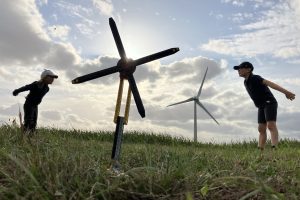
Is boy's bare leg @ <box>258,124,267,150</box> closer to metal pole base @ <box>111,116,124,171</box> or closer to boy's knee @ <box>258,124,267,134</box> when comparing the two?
boy's knee @ <box>258,124,267,134</box>

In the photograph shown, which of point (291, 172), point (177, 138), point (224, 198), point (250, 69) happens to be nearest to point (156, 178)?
point (224, 198)

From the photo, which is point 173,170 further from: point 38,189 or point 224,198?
point 38,189

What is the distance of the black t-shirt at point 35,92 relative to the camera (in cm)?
1438

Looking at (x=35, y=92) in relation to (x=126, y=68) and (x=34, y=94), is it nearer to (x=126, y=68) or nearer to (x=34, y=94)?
(x=34, y=94)

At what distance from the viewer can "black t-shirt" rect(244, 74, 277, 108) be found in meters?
13.3

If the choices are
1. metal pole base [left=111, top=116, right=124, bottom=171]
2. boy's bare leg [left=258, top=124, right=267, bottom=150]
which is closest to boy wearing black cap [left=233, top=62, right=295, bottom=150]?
boy's bare leg [left=258, top=124, right=267, bottom=150]

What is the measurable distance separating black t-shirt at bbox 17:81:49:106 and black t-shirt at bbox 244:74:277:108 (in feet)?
20.5

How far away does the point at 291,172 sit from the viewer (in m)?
6.34

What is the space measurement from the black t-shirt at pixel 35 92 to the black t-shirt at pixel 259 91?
624 cm

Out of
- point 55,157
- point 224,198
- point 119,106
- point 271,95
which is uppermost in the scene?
point 271,95

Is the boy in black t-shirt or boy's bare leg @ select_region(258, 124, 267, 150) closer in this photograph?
boy's bare leg @ select_region(258, 124, 267, 150)

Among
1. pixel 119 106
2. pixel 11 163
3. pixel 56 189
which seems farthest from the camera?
pixel 119 106

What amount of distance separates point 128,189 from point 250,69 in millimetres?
10113

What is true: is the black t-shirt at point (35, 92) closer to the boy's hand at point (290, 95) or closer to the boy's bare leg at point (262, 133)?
the boy's bare leg at point (262, 133)
